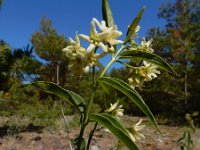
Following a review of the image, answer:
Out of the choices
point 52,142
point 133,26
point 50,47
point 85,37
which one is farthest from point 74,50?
point 50,47

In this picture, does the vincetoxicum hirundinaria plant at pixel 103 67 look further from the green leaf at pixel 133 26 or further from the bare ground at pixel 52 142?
the bare ground at pixel 52 142

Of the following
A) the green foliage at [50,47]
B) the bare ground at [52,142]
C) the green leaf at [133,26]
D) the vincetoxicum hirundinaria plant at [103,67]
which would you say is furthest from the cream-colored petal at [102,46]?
the green foliage at [50,47]

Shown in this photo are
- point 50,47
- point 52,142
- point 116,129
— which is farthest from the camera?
point 50,47

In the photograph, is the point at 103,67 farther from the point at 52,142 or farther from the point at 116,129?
the point at 52,142

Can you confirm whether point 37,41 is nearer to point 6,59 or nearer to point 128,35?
point 6,59

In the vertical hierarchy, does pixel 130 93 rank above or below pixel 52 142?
below

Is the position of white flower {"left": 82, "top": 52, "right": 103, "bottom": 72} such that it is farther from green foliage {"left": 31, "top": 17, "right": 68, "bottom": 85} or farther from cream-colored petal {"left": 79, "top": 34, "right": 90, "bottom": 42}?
green foliage {"left": 31, "top": 17, "right": 68, "bottom": 85}

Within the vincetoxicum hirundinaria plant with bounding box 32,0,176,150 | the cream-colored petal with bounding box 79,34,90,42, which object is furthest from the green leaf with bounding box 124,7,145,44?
the cream-colored petal with bounding box 79,34,90,42
